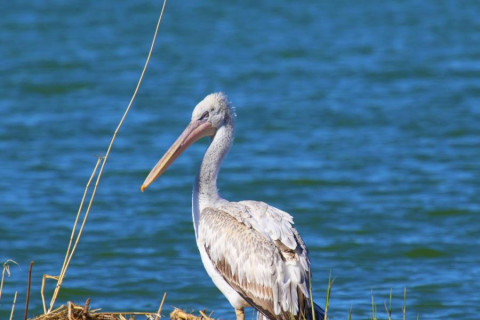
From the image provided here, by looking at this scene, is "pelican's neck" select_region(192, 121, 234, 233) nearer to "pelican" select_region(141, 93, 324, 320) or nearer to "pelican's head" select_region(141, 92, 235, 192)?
"pelican" select_region(141, 93, 324, 320)

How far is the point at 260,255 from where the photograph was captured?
6.50 meters

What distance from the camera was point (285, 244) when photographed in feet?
21.0

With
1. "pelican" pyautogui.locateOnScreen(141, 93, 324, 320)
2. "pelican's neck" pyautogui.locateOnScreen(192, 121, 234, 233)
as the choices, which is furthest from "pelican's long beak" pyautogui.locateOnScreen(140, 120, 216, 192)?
"pelican's neck" pyautogui.locateOnScreen(192, 121, 234, 233)

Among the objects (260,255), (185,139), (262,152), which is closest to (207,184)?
(185,139)

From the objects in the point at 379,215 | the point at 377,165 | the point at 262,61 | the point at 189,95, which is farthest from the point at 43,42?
the point at 379,215

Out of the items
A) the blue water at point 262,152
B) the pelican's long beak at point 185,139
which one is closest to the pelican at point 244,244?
the pelican's long beak at point 185,139

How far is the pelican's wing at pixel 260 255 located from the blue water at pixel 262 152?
7.26 feet

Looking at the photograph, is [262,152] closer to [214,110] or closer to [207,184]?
[214,110]

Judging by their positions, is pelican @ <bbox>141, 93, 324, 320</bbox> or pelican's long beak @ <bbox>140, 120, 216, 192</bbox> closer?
pelican @ <bbox>141, 93, 324, 320</bbox>

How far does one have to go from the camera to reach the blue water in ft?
34.9

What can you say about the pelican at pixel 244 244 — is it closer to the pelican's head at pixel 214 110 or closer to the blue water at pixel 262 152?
the pelican's head at pixel 214 110

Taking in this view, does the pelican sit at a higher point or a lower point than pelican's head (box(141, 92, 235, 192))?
lower

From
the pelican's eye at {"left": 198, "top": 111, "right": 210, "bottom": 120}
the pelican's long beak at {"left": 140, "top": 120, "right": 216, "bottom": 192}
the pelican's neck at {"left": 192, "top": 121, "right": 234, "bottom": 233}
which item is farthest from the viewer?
the pelican's eye at {"left": 198, "top": 111, "right": 210, "bottom": 120}

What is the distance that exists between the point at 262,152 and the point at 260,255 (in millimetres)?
9434
